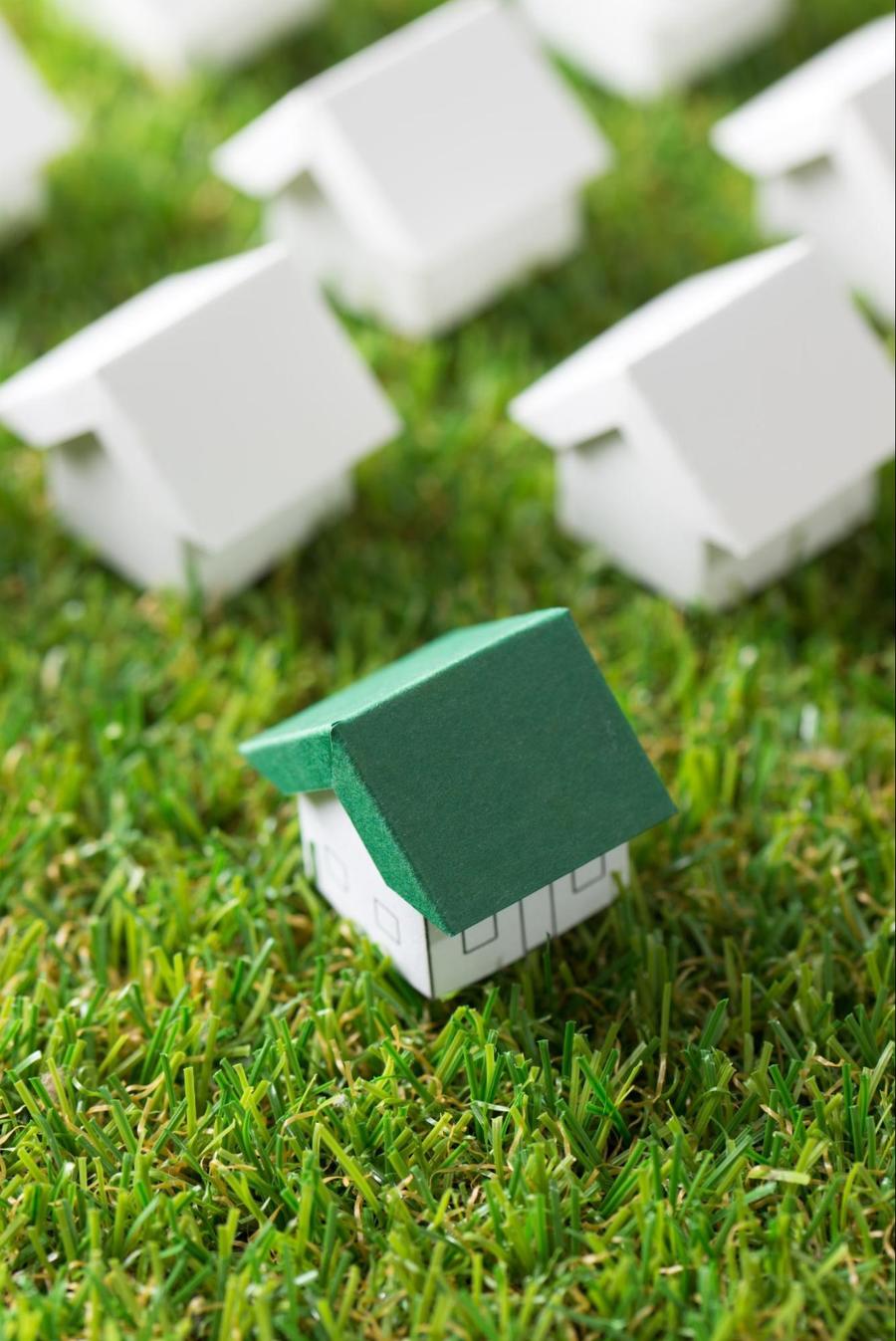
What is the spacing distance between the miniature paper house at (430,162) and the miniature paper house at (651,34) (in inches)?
19.7

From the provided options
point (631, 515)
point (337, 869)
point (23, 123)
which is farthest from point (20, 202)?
point (337, 869)

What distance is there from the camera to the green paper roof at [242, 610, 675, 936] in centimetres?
176

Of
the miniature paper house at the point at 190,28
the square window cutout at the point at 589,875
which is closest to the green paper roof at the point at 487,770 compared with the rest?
the square window cutout at the point at 589,875

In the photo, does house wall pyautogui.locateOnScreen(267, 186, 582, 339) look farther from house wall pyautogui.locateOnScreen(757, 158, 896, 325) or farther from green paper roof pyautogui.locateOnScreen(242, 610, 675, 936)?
green paper roof pyautogui.locateOnScreen(242, 610, 675, 936)

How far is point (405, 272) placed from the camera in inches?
110

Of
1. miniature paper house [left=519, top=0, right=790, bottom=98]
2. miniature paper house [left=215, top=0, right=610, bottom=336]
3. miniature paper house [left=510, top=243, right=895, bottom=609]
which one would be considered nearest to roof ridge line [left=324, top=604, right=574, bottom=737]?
miniature paper house [left=510, top=243, right=895, bottom=609]

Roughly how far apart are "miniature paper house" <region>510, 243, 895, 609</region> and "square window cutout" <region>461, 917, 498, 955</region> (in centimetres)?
66

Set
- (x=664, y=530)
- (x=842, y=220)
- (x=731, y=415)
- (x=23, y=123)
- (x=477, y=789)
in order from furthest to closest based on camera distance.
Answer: (x=23, y=123), (x=842, y=220), (x=664, y=530), (x=731, y=415), (x=477, y=789)

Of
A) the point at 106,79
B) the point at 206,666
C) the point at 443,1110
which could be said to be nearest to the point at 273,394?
the point at 206,666

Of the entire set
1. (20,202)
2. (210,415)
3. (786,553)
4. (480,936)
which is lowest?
(786,553)

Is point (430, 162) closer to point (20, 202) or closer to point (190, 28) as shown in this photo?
point (20, 202)

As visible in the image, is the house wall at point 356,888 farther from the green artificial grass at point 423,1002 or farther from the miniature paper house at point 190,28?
the miniature paper house at point 190,28

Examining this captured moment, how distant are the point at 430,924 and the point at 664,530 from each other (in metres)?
0.81

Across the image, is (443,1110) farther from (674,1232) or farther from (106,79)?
(106,79)
